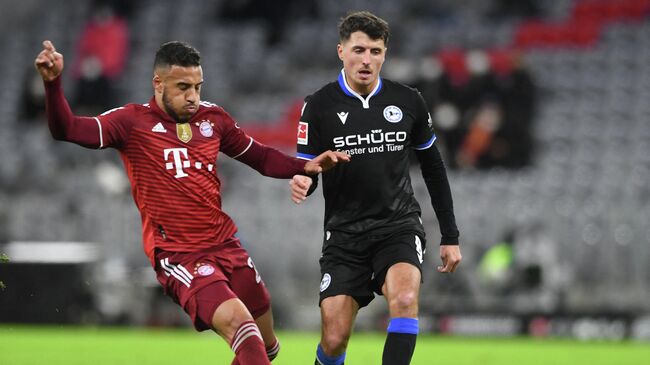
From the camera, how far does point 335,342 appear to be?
675cm

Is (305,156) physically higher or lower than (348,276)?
higher

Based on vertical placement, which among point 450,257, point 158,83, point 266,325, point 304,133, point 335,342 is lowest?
point 335,342

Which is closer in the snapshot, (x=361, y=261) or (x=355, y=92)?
(x=361, y=261)

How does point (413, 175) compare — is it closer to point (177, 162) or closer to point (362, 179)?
point (362, 179)

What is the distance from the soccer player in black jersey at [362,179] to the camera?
22.2 ft

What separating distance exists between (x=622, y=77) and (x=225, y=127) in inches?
606

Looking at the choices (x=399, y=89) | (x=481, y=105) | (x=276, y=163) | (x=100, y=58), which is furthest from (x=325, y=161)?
(x=100, y=58)

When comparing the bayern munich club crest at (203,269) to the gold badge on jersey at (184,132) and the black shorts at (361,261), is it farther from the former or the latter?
the black shorts at (361,261)

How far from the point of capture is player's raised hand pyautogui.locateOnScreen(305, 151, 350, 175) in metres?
6.39

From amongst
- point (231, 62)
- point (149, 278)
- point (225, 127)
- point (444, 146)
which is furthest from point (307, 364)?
point (231, 62)

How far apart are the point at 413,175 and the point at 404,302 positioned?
11.5 m

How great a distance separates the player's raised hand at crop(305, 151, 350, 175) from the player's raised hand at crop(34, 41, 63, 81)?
60.8 inches

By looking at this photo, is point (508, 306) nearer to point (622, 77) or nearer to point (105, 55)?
point (622, 77)

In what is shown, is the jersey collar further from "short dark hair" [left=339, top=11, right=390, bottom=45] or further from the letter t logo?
the letter t logo
